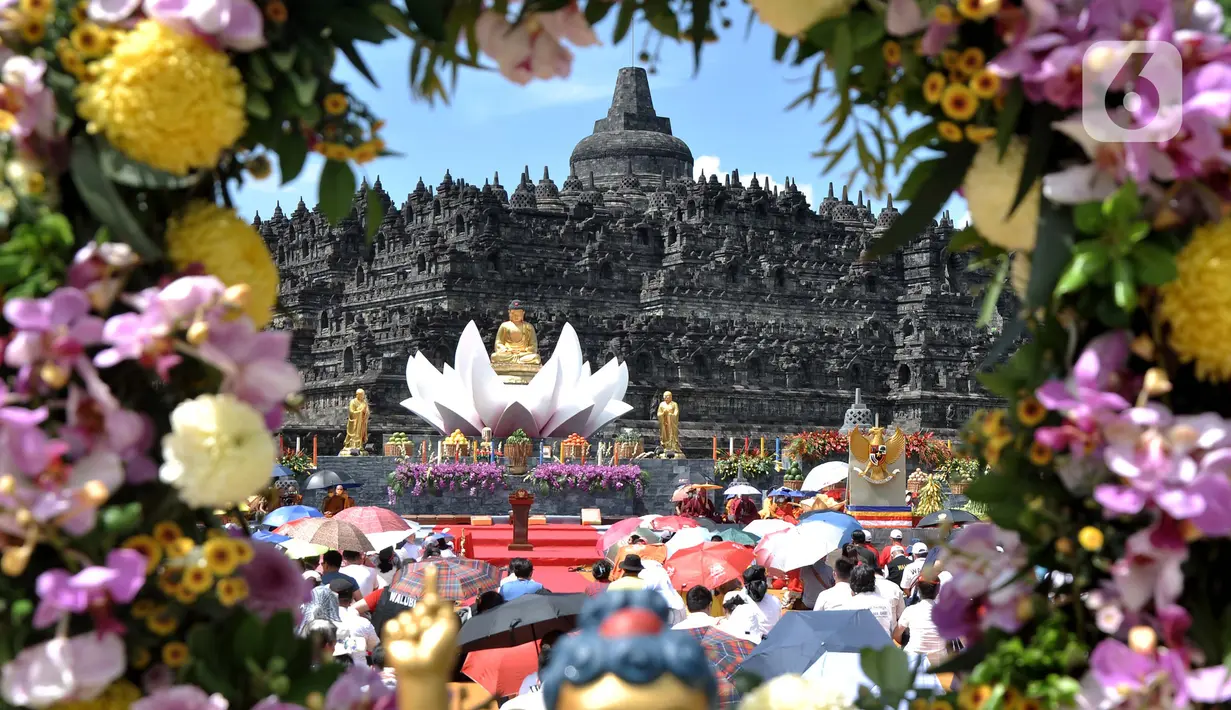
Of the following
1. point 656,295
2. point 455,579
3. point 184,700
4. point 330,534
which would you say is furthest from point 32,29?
point 656,295

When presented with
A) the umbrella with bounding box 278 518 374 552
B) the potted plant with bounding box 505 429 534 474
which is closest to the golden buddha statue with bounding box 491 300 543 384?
the potted plant with bounding box 505 429 534 474

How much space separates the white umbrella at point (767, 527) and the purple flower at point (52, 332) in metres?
9.65

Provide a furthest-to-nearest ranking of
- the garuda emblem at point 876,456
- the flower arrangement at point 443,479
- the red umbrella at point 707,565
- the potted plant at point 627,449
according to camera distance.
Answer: the potted plant at point 627,449, the flower arrangement at point 443,479, the garuda emblem at point 876,456, the red umbrella at point 707,565

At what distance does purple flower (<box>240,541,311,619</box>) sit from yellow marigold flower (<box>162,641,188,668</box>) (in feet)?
0.62

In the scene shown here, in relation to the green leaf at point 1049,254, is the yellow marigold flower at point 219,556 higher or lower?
lower

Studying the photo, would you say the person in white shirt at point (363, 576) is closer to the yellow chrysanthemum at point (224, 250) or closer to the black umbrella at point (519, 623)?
the black umbrella at point (519, 623)

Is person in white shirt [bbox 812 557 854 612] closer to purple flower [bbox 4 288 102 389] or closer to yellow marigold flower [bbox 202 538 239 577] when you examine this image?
yellow marigold flower [bbox 202 538 239 577]

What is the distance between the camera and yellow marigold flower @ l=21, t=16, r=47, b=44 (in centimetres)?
266

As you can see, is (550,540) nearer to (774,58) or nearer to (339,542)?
(339,542)

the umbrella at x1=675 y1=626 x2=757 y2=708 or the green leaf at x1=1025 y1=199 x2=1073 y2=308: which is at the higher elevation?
the green leaf at x1=1025 y1=199 x2=1073 y2=308

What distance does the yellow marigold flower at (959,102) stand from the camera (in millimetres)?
2766

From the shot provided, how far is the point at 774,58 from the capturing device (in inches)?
131

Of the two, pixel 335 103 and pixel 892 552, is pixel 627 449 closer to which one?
pixel 892 552

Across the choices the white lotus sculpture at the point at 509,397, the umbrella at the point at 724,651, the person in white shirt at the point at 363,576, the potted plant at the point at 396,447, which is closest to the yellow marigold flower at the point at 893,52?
the umbrella at the point at 724,651
